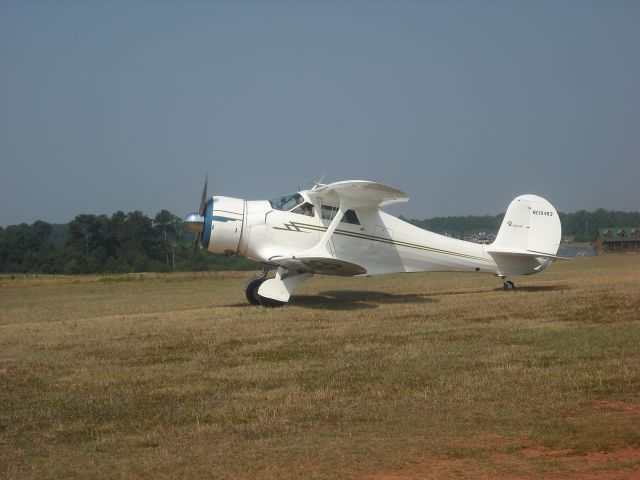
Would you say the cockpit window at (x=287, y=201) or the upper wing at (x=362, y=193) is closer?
the upper wing at (x=362, y=193)

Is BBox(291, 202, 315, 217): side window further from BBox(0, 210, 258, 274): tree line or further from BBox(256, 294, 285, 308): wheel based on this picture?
BBox(0, 210, 258, 274): tree line

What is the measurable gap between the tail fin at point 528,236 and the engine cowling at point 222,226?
271 inches

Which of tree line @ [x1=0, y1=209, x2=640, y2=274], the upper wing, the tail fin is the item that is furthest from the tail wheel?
tree line @ [x1=0, y1=209, x2=640, y2=274]

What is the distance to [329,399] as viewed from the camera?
258 inches

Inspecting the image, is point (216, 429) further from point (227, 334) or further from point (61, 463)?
point (227, 334)

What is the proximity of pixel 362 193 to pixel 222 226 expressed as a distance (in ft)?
10.6

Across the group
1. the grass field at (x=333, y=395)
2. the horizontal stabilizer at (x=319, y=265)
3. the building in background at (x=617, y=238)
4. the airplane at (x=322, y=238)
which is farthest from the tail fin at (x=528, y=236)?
the building in background at (x=617, y=238)

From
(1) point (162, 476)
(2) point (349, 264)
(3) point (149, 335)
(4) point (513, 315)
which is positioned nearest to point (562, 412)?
(1) point (162, 476)

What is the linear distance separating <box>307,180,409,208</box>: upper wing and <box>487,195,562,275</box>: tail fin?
3945 millimetres

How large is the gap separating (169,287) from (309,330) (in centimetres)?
1447

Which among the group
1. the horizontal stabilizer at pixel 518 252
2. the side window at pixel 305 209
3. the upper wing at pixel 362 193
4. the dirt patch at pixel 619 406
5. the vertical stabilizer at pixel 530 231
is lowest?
the dirt patch at pixel 619 406

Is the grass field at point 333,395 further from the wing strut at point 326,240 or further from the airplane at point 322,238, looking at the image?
the airplane at point 322,238

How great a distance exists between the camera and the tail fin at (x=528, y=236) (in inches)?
703

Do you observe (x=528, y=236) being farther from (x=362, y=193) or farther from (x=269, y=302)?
(x=269, y=302)
